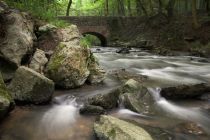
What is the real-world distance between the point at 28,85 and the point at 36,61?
213 cm

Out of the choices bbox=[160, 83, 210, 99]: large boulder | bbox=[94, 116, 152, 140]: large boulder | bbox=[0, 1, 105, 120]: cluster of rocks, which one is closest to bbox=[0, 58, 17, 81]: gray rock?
bbox=[0, 1, 105, 120]: cluster of rocks

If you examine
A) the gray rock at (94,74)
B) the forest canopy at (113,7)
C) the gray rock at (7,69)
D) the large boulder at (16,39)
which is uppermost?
the forest canopy at (113,7)

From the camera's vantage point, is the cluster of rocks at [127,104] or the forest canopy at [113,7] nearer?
the cluster of rocks at [127,104]

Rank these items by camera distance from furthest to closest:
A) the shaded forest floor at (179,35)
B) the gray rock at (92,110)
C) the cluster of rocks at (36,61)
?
the shaded forest floor at (179,35) → the cluster of rocks at (36,61) → the gray rock at (92,110)

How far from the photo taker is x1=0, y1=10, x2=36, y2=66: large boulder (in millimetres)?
7883

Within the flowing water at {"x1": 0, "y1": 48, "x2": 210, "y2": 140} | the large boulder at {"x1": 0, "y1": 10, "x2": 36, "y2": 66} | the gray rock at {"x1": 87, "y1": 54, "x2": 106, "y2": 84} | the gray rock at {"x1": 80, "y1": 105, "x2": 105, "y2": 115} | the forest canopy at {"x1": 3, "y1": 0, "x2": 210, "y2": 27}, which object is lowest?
the flowing water at {"x1": 0, "y1": 48, "x2": 210, "y2": 140}

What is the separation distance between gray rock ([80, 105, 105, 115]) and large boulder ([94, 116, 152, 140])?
3.34 feet

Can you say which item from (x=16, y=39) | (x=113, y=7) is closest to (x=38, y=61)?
(x=16, y=39)

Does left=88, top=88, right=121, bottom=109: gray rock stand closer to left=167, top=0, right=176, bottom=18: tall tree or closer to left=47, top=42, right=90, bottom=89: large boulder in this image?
left=47, top=42, right=90, bottom=89: large boulder

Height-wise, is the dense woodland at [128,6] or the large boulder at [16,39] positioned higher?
the dense woodland at [128,6]

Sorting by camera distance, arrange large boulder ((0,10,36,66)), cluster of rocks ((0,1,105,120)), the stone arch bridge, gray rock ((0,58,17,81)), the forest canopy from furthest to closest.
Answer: the stone arch bridge < the forest canopy < large boulder ((0,10,36,66)) < gray rock ((0,58,17,81)) < cluster of rocks ((0,1,105,120))

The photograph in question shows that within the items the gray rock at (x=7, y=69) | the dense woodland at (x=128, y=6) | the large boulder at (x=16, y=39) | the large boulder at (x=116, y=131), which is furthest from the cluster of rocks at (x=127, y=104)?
the dense woodland at (x=128, y=6)

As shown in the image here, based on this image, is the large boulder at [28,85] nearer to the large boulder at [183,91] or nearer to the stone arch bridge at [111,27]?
the large boulder at [183,91]

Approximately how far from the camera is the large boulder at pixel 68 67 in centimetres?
820
